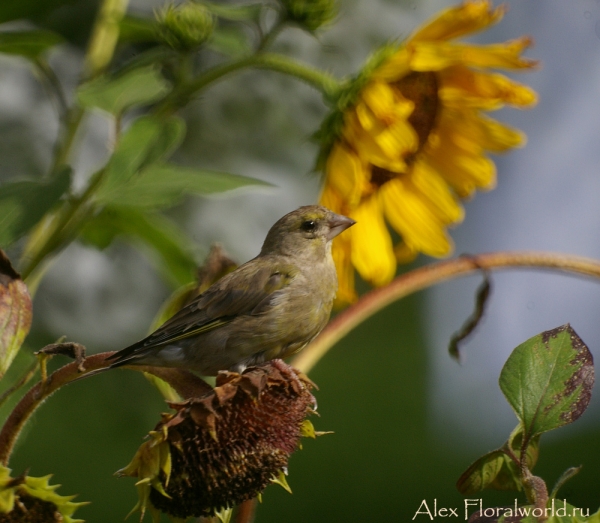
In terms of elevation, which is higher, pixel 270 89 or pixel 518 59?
pixel 518 59

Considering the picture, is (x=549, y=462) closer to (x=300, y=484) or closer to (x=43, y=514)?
(x=300, y=484)

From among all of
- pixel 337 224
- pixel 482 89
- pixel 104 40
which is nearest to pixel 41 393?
pixel 337 224

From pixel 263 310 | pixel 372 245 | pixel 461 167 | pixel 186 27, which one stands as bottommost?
pixel 263 310

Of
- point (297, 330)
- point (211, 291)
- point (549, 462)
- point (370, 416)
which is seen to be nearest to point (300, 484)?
point (370, 416)

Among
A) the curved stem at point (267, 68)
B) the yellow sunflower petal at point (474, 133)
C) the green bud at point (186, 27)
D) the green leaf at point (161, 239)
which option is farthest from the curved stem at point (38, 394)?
the yellow sunflower petal at point (474, 133)

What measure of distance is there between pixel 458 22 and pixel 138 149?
0.46 m

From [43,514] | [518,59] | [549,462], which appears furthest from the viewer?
[549,462]

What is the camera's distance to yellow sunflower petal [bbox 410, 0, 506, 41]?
1.13 m

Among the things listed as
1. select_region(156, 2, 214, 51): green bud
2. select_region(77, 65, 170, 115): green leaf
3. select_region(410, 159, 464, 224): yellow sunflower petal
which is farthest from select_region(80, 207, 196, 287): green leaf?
select_region(410, 159, 464, 224): yellow sunflower petal

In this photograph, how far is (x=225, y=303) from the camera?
1.18m

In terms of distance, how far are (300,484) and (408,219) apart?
1172mm

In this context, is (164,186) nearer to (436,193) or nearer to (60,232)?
(60,232)

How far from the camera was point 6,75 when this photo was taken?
69.2 inches

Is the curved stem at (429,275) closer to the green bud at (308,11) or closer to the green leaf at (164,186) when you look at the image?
the green leaf at (164,186)
